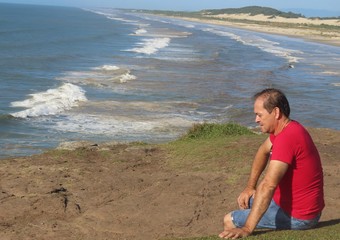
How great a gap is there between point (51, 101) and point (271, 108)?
59.2ft

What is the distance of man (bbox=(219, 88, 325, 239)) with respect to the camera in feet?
15.3

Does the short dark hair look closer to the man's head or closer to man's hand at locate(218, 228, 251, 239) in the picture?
the man's head

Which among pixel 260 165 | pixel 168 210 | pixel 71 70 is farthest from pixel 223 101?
pixel 260 165

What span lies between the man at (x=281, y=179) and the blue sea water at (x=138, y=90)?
9607 millimetres

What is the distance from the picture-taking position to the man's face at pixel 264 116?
4723mm

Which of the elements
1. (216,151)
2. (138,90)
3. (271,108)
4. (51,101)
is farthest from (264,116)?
(138,90)

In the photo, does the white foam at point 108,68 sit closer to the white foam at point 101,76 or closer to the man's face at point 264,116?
the white foam at point 101,76

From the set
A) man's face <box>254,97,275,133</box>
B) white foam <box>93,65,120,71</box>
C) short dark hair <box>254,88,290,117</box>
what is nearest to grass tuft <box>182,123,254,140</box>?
man's face <box>254,97,275,133</box>

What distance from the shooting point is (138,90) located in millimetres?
25094

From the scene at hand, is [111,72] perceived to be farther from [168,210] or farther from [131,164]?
[168,210]

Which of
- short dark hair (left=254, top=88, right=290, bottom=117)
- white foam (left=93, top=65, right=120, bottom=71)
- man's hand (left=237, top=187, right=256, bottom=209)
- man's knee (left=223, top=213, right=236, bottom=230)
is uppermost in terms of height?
short dark hair (left=254, top=88, right=290, bottom=117)

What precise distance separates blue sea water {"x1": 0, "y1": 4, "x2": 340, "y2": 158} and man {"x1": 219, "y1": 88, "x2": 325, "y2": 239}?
961cm

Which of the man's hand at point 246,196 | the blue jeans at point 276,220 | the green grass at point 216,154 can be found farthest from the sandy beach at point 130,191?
the man's hand at point 246,196

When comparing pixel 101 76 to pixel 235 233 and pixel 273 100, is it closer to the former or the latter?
pixel 235 233
